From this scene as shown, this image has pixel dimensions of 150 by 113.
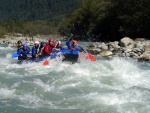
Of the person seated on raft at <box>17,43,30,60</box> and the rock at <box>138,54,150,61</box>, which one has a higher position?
the person seated on raft at <box>17,43,30,60</box>

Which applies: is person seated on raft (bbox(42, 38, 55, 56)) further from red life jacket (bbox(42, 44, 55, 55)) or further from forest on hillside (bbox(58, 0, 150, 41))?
forest on hillside (bbox(58, 0, 150, 41))

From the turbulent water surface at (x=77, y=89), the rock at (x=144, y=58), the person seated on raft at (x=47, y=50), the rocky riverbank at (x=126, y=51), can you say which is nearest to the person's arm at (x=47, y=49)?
the person seated on raft at (x=47, y=50)

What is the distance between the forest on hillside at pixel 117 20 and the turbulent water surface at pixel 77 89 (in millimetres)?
24573

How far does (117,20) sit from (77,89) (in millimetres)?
34346

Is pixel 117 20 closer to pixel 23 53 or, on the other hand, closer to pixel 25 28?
pixel 23 53

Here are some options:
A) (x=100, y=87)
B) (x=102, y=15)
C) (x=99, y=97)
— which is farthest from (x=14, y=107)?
(x=102, y=15)

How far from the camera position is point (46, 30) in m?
133

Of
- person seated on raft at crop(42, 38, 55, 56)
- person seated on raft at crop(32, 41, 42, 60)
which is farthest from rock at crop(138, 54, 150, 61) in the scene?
person seated on raft at crop(32, 41, 42, 60)

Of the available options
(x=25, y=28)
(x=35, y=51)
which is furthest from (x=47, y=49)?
(x=25, y=28)

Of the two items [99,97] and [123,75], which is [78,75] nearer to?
[123,75]

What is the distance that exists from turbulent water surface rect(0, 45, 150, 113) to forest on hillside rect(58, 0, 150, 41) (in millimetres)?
24573

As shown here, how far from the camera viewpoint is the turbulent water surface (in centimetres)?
916

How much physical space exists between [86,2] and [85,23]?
424 centimetres

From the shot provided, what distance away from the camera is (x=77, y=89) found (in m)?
11.3
